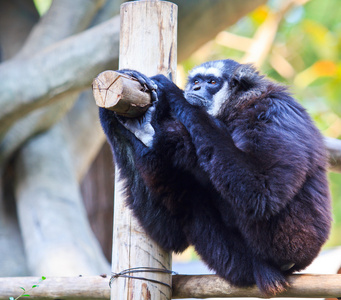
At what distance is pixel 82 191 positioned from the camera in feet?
32.4

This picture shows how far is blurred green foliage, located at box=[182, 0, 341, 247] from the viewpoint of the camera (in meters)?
13.6

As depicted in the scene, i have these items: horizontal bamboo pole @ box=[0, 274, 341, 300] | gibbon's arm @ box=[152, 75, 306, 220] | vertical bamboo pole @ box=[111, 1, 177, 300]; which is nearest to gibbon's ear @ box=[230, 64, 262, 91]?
vertical bamboo pole @ box=[111, 1, 177, 300]

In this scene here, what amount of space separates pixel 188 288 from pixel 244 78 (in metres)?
1.48

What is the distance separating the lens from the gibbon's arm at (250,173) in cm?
298

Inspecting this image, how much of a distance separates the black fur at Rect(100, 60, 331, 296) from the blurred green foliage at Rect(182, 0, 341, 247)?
31.8 feet

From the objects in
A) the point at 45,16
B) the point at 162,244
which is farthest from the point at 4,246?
the point at 162,244

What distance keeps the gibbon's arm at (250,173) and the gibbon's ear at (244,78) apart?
63 cm

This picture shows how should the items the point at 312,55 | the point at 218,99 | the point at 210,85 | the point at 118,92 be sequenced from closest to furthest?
the point at 118,92, the point at 218,99, the point at 210,85, the point at 312,55

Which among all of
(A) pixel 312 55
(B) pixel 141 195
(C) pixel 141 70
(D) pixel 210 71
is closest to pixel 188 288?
(B) pixel 141 195

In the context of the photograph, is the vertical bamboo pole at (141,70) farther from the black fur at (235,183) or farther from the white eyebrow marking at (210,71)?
the white eyebrow marking at (210,71)

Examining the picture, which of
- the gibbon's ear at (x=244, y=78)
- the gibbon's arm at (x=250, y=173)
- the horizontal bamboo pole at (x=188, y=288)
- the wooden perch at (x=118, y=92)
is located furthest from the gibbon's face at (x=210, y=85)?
the horizontal bamboo pole at (x=188, y=288)

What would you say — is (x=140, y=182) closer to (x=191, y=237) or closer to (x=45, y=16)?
(x=191, y=237)

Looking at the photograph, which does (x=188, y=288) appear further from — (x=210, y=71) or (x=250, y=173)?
(x=210, y=71)

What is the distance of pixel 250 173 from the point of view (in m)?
2.99
